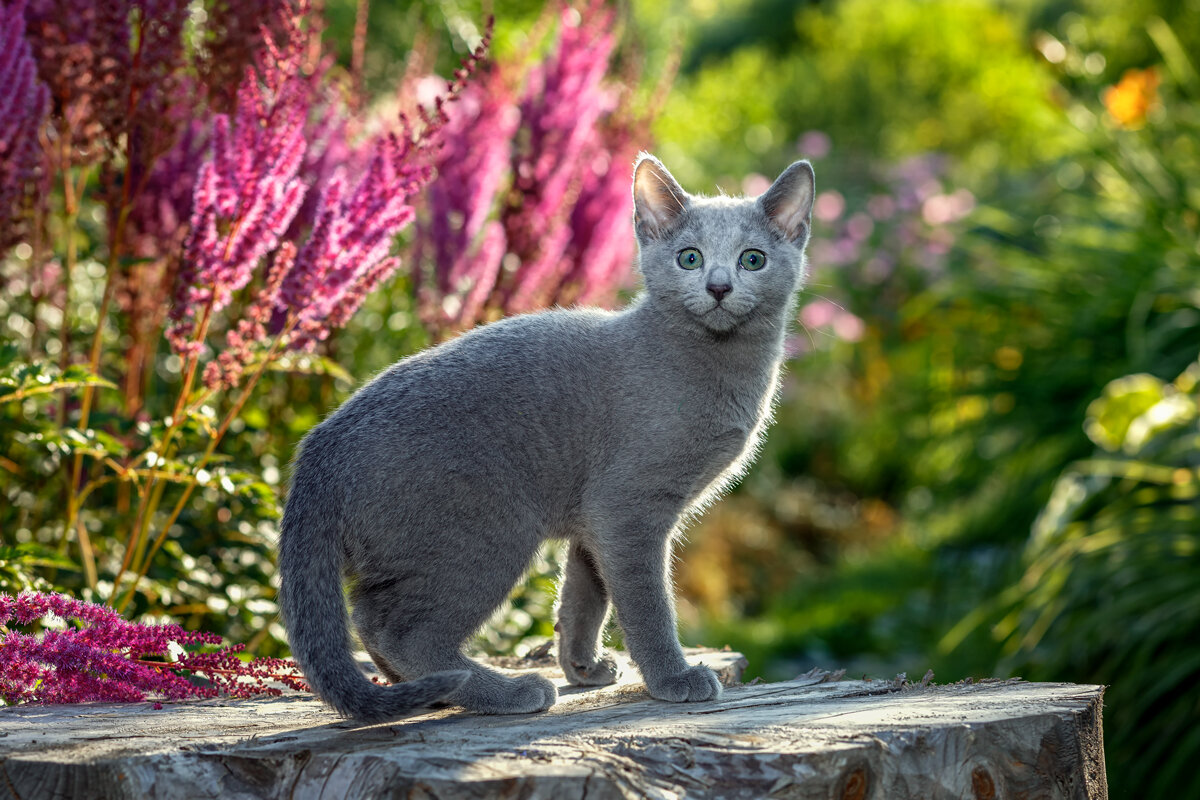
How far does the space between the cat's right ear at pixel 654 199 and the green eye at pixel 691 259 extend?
102mm

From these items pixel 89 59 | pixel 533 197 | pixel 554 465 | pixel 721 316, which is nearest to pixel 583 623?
pixel 554 465

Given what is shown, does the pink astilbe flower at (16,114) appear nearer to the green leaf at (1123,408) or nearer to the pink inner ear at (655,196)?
the pink inner ear at (655,196)

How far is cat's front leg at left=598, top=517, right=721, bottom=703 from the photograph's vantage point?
2.00 m

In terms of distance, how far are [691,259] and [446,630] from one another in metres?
0.82

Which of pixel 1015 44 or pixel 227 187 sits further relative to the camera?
pixel 1015 44

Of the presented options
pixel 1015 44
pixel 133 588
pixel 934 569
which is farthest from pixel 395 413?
pixel 1015 44

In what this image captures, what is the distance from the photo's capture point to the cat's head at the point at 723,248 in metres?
2.05

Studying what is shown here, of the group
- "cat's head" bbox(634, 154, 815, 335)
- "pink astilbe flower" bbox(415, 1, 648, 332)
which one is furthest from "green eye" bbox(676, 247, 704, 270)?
"pink astilbe flower" bbox(415, 1, 648, 332)

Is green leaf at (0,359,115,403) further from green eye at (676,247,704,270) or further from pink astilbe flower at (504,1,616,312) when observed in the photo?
pink astilbe flower at (504,1,616,312)

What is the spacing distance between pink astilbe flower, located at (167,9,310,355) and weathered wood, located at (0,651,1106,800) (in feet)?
2.55

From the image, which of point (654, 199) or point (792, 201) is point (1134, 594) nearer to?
point (792, 201)

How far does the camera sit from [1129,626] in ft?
10.1

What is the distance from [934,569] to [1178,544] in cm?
154

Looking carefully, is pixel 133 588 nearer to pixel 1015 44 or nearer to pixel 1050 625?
pixel 1050 625
